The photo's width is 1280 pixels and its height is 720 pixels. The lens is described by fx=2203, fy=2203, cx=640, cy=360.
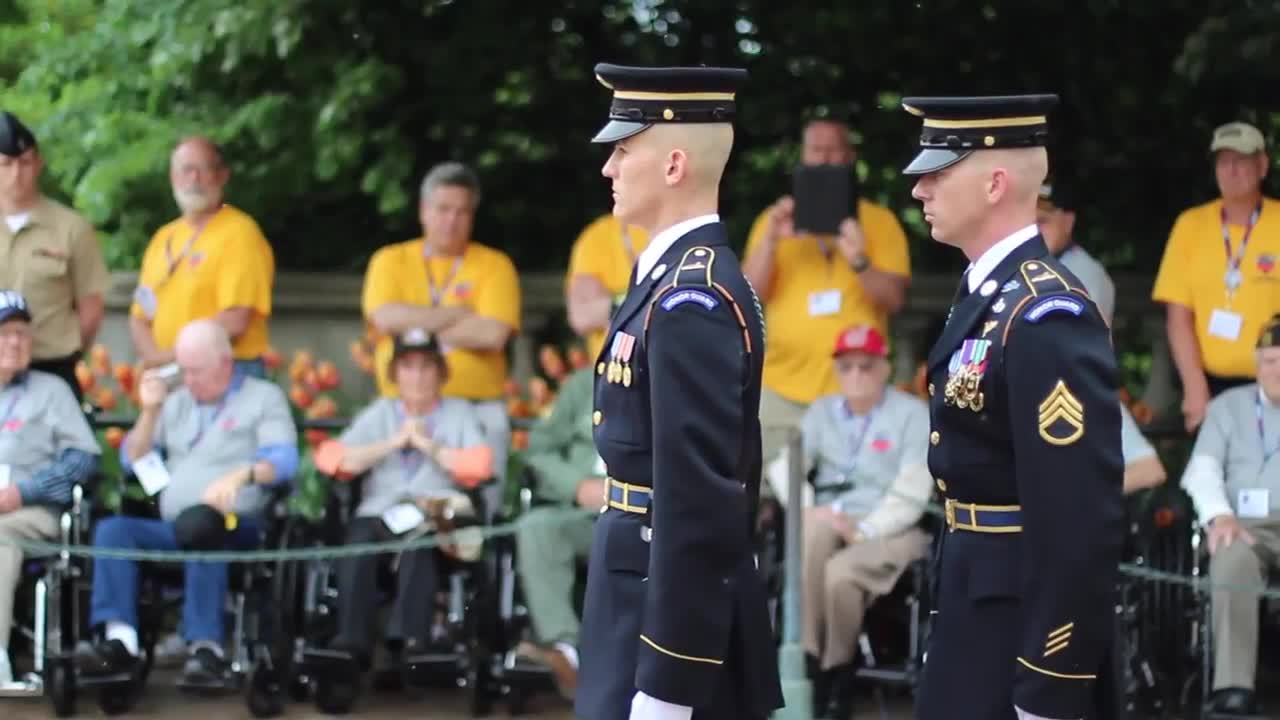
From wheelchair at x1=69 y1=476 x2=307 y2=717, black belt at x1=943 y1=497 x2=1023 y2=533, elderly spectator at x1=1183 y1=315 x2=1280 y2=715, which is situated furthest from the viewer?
wheelchair at x1=69 y1=476 x2=307 y2=717

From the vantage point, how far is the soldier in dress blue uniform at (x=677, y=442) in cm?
378

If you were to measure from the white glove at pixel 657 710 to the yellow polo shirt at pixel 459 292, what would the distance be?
4483mm

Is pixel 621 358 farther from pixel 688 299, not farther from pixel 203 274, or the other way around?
pixel 203 274

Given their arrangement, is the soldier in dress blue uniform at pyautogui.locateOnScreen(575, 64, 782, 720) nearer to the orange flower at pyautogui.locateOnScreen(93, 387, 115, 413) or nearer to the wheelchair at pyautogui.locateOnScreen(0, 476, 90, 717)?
the wheelchair at pyautogui.locateOnScreen(0, 476, 90, 717)

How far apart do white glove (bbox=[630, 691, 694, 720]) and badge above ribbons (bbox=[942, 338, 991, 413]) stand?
2.72 ft

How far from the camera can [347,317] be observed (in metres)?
9.68

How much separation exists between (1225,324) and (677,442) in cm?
452

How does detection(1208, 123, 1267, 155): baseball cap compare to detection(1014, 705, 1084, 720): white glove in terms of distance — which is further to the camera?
detection(1208, 123, 1267, 155): baseball cap

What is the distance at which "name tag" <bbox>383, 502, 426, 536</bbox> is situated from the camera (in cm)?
761

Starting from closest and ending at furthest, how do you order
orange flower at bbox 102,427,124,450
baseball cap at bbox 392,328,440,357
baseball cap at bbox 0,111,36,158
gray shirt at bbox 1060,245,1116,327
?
gray shirt at bbox 1060,245,1116,327 → baseball cap at bbox 392,328,440,357 → baseball cap at bbox 0,111,36,158 → orange flower at bbox 102,427,124,450

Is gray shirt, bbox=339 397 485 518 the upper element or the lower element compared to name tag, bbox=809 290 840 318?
lower

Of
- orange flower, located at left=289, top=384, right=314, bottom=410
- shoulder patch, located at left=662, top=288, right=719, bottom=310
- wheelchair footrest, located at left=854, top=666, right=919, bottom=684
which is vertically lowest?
wheelchair footrest, located at left=854, top=666, right=919, bottom=684

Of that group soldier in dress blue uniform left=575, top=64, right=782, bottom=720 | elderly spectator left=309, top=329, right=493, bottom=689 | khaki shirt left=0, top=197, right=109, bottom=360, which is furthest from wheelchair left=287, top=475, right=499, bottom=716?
soldier in dress blue uniform left=575, top=64, right=782, bottom=720

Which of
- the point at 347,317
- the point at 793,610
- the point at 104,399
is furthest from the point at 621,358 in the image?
the point at 347,317
